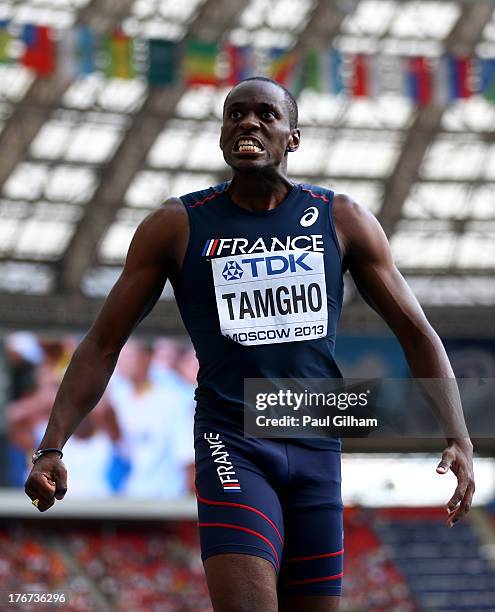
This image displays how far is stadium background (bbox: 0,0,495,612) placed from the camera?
29.6 meters

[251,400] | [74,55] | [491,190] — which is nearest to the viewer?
[251,400]

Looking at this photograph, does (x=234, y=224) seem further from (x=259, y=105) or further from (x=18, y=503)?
(x=18, y=503)

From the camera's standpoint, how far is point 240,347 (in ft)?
12.3

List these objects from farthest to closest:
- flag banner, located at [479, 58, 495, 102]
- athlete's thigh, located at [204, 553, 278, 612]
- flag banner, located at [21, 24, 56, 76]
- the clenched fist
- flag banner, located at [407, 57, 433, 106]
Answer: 1. flag banner, located at [407, 57, 433, 106]
2. flag banner, located at [479, 58, 495, 102]
3. flag banner, located at [21, 24, 56, 76]
4. the clenched fist
5. athlete's thigh, located at [204, 553, 278, 612]

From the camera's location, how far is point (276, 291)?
3820 mm

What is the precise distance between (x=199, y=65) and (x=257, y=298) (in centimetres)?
1918

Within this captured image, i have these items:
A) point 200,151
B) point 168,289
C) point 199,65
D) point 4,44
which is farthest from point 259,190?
point 168,289

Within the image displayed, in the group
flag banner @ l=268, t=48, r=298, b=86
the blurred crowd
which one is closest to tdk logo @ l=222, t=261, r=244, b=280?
flag banner @ l=268, t=48, r=298, b=86

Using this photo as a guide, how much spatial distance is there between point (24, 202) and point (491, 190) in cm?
1175

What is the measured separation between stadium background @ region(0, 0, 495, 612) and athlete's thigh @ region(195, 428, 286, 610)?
24.1m

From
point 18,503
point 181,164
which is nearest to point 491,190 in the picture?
point 181,164

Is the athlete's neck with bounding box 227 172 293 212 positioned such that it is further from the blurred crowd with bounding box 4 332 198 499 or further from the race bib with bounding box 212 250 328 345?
the blurred crowd with bounding box 4 332 198 499

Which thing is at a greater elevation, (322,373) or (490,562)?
(490,562)

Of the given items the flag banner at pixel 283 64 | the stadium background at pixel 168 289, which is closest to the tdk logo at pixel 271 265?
the flag banner at pixel 283 64
